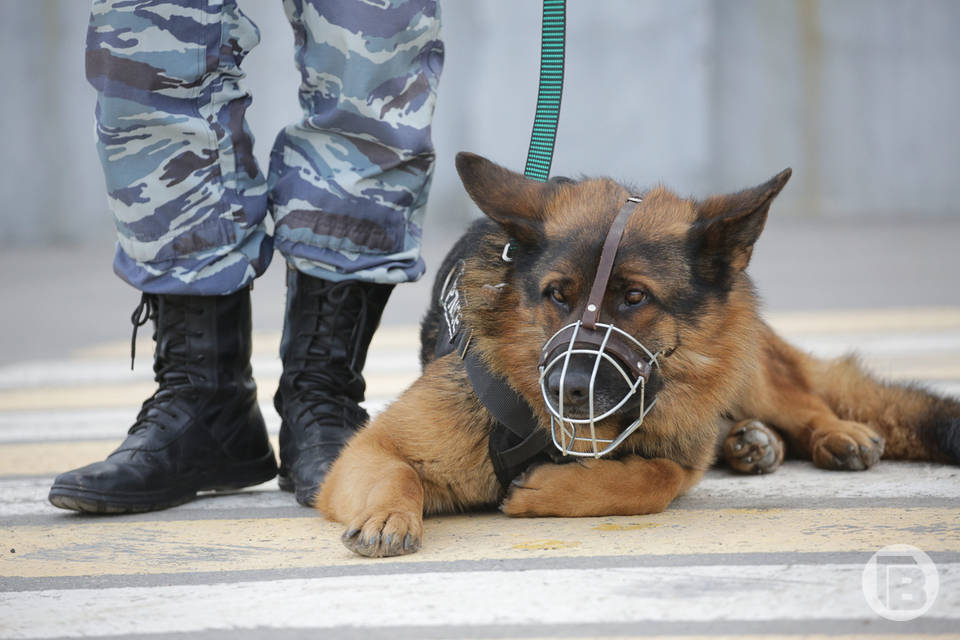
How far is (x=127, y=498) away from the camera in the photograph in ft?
9.76

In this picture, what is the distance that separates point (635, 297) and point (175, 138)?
142cm

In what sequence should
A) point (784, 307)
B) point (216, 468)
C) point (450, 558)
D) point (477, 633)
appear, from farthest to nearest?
point (784, 307) → point (216, 468) → point (450, 558) → point (477, 633)

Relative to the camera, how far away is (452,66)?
43.7 feet

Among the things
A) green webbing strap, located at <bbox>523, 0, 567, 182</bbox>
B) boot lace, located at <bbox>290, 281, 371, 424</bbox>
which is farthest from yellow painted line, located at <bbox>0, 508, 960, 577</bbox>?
green webbing strap, located at <bbox>523, 0, 567, 182</bbox>

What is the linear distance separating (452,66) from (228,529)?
36.6 feet

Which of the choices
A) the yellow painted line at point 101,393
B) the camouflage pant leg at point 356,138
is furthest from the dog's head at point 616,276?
the yellow painted line at point 101,393

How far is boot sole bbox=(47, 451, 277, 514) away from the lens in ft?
9.55

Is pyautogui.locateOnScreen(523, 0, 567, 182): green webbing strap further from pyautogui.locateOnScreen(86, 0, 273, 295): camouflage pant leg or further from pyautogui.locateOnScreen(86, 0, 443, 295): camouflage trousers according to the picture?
pyautogui.locateOnScreen(86, 0, 273, 295): camouflage pant leg

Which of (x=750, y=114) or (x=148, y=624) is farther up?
(x=750, y=114)

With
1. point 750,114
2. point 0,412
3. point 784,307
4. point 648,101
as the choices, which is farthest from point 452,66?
point 0,412

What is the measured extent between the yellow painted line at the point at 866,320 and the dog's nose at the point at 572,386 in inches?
177

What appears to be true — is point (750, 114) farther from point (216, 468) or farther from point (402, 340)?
point (216, 468)

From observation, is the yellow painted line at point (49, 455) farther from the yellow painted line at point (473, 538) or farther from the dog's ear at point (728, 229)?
the dog's ear at point (728, 229)

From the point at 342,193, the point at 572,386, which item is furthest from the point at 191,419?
the point at 572,386
